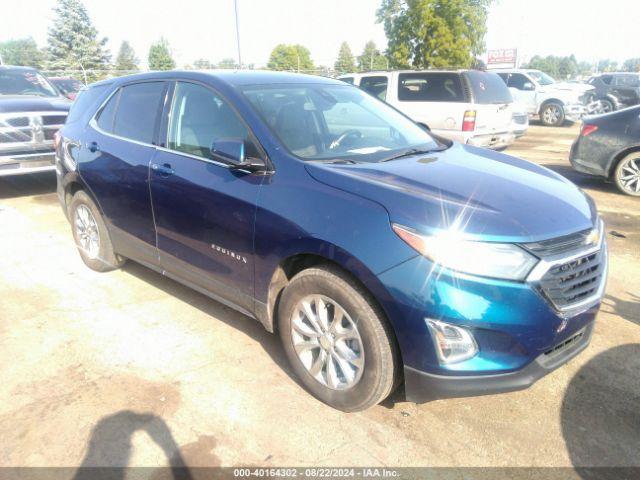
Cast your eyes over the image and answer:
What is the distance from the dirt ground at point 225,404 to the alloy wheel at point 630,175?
12.2 feet

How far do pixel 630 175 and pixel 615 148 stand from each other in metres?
0.46


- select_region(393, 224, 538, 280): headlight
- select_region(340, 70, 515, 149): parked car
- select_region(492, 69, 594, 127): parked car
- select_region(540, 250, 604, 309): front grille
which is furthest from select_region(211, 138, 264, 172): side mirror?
→ select_region(492, 69, 594, 127): parked car

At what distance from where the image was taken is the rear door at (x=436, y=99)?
893 centimetres

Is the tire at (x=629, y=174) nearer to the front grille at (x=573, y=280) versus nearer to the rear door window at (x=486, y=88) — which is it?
the rear door window at (x=486, y=88)

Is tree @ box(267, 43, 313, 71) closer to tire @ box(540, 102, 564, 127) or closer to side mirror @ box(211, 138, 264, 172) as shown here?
tire @ box(540, 102, 564, 127)

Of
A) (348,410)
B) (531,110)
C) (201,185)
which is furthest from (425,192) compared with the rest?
(531,110)

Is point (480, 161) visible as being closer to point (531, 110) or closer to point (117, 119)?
point (117, 119)

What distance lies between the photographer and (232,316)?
3.81m

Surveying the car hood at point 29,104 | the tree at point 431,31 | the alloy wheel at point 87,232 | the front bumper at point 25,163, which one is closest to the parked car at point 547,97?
the tree at point 431,31

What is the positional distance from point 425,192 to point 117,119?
2828mm

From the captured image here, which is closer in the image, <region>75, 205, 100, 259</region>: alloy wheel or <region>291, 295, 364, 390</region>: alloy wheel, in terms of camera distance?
<region>291, 295, 364, 390</region>: alloy wheel

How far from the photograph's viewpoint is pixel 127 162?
3.74m

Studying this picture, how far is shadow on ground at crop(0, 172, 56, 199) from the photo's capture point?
26.2 ft

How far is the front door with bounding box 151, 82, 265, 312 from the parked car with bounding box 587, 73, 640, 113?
64.0 feet
